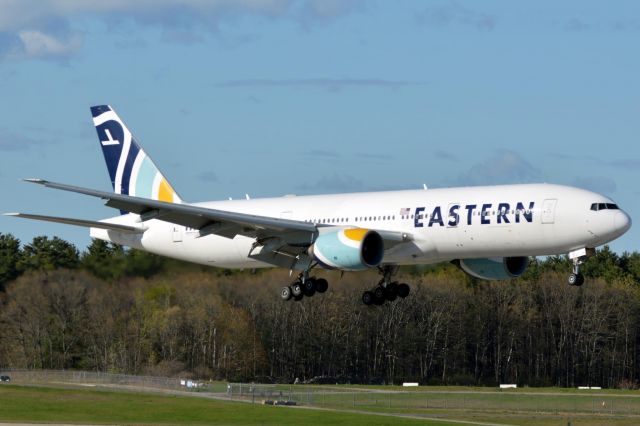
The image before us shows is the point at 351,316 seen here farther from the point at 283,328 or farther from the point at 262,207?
the point at 262,207

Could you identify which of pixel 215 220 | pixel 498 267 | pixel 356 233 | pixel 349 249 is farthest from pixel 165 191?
pixel 498 267

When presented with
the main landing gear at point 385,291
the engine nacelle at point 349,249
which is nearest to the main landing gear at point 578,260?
the engine nacelle at point 349,249

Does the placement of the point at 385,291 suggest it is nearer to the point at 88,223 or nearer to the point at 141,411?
the point at 88,223

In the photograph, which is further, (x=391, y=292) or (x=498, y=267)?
(x=391, y=292)

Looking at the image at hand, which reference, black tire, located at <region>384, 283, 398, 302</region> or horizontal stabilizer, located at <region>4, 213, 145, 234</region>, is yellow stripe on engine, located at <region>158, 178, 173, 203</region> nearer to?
horizontal stabilizer, located at <region>4, 213, 145, 234</region>

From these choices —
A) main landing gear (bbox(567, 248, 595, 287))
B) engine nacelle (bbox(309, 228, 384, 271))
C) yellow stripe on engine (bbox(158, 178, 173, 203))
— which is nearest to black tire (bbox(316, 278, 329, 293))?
engine nacelle (bbox(309, 228, 384, 271))

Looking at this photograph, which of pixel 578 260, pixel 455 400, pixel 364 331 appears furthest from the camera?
pixel 364 331

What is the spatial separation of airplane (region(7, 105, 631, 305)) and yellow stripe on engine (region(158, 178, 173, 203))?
265 cm

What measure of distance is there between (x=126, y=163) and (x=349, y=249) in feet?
63.3

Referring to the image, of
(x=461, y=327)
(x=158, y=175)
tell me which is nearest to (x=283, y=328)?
(x=461, y=327)

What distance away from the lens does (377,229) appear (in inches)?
2434

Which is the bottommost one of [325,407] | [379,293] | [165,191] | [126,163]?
[325,407]

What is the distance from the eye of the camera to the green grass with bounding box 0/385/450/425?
A: 3110 inches

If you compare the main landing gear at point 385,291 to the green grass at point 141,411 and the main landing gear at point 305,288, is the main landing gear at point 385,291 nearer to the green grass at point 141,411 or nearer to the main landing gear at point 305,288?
the main landing gear at point 305,288
